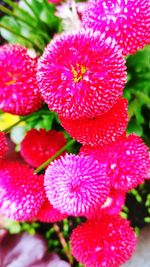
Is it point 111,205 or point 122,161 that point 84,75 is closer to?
point 122,161

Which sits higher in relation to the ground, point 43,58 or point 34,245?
point 43,58

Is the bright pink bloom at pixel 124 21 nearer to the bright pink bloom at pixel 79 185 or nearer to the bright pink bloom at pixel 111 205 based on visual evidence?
the bright pink bloom at pixel 79 185

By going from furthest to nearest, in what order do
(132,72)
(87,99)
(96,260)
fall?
1. (132,72)
2. (96,260)
3. (87,99)

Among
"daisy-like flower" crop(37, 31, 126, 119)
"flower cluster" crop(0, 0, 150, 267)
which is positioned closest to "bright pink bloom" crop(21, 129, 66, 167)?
"flower cluster" crop(0, 0, 150, 267)

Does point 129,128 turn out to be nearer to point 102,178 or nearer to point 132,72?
point 132,72

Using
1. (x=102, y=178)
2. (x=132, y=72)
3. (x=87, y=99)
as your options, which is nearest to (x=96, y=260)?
(x=102, y=178)

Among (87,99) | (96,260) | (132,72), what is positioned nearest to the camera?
(87,99)

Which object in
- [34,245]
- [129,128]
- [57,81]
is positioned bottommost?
[34,245]
